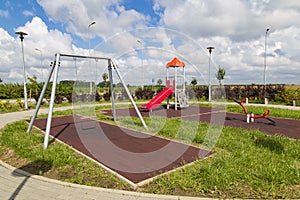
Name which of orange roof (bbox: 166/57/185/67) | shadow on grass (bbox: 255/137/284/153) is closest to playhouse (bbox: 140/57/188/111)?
orange roof (bbox: 166/57/185/67)

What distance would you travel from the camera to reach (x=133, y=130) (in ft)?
25.7

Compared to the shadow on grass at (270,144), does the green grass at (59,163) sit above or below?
below

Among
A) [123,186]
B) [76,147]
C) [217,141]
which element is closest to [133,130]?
[76,147]

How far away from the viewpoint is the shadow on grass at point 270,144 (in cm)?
529

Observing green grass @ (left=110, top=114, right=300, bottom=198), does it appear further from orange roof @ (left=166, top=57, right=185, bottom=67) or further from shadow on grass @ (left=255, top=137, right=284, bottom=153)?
orange roof @ (left=166, top=57, right=185, bottom=67)

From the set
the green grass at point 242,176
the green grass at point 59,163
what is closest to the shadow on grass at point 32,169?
the green grass at point 59,163

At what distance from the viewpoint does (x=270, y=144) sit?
18.8 ft

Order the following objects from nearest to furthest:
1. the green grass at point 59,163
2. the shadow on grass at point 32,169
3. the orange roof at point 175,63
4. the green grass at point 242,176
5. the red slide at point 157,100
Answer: the green grass at point 242,176
the green grass at point 59,163
the shadow on grass at point 32,169
the red slide at point 157,100
the orange roof at point 175,63

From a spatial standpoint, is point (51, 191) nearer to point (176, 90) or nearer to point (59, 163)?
point (59, 163)

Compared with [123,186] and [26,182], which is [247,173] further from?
[26,182]

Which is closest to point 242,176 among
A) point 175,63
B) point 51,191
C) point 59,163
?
point 51,191

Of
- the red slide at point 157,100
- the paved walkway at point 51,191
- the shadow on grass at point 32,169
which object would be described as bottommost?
the paved walkway at point 51,191

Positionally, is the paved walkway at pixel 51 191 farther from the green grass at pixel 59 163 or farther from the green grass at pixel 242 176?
the green grass at pixel 242 176

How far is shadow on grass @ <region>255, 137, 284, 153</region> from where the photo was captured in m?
5.29
